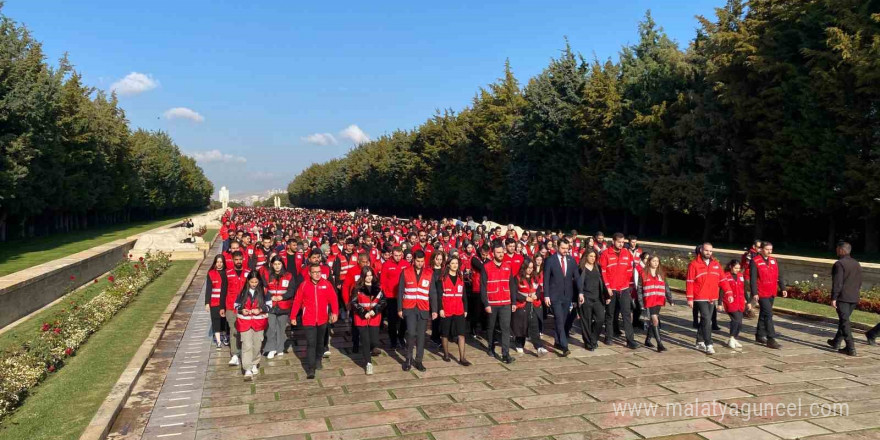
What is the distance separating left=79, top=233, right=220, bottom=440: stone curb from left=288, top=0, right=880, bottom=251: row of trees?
22.1 m

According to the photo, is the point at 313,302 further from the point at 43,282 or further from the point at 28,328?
the point at 43,282

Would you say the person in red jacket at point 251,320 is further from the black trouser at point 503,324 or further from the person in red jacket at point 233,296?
the black trouser at point 503,324

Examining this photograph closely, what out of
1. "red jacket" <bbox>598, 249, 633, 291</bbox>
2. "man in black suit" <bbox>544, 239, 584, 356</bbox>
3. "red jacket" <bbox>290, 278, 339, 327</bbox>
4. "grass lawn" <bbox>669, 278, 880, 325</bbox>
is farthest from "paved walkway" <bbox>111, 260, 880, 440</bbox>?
"grass lawn" <bbox>669, 278, 880, 325</bbox>

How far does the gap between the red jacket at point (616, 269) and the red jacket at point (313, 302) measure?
5.22 m

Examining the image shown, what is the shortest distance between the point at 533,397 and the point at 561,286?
10.2ft

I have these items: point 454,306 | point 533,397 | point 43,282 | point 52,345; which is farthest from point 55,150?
point 533,397

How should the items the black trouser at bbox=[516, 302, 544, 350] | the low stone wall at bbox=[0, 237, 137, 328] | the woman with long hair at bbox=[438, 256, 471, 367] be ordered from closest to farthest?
the woman with long hair at bbox=[438, 256, 471, 367], the black trouser at bbox=[516, 302, 544, 350], the low stone wall at bbox=[0, 237, 137, 328]

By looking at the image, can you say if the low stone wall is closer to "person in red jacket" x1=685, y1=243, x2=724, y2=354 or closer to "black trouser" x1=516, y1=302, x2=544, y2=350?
"black trouser" x1=516, y1=302, x2=544, y2=350

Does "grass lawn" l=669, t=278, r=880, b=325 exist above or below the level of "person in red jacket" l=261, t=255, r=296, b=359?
below

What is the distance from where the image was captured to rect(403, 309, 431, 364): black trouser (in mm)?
10156

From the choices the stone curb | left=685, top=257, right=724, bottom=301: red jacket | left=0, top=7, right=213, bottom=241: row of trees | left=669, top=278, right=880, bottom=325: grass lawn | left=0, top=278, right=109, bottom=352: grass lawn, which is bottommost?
left=0, top=278, right=109, bottom=352: grass lawn

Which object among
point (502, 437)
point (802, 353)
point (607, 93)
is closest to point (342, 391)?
point (502, 437)

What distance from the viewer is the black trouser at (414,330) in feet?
33.3

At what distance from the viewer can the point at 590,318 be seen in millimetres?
11586
